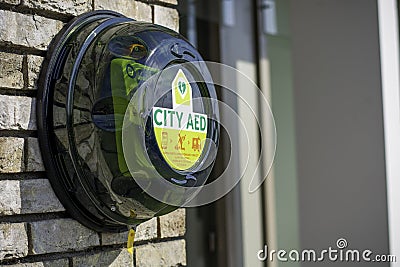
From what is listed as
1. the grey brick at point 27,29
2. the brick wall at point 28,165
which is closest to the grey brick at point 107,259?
the brick wall at point 28,165

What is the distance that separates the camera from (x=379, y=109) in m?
2.78

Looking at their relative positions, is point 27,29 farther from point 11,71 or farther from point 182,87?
point 182,87

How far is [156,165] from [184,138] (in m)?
0.09

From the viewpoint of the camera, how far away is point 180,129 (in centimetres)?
123

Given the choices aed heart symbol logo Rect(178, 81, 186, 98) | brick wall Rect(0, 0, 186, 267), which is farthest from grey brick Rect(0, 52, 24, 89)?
aed heart symbol logo Rect(178, 81, 186, 98)

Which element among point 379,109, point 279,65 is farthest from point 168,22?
point 279,65

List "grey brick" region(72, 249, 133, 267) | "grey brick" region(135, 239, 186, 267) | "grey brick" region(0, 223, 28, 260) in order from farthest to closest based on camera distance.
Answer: "grey brick" region(135, 239, 186, 267), "grey brick" region(72, 249, 133, 267), "grey brick" region(0, 223, 28, 260)

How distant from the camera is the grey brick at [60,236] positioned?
3.92 ft

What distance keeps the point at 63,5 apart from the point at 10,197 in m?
0.36

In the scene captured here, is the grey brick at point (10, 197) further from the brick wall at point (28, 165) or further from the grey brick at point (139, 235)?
the grey brick at point (139, 235)

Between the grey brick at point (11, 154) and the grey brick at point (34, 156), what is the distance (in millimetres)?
15

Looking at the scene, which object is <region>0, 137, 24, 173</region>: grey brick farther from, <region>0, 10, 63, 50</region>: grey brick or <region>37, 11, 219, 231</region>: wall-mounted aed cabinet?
<region>0, 10, 63, 50</region>: grey brick

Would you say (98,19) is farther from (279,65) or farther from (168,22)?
(279,65)

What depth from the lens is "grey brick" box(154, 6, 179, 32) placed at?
1.46 m
